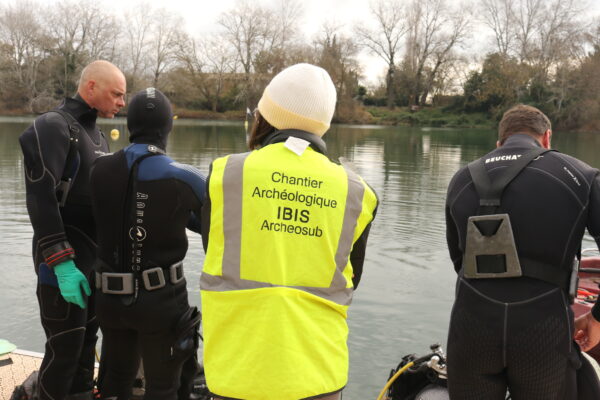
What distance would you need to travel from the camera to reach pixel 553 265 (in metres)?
2.34

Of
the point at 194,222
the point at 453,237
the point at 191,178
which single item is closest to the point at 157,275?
the point at 194,222

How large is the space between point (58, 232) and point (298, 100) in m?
1.57

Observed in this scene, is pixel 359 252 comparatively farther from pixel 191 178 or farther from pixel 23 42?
pixel 23 42

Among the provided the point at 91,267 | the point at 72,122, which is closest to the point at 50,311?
the point at 91,267

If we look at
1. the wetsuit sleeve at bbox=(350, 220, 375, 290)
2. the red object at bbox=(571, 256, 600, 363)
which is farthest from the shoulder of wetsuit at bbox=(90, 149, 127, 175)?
the red object at bbox=(571, 256, 600, 363)

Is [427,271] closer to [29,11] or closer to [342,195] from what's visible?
[342,195]

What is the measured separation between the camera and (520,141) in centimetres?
253

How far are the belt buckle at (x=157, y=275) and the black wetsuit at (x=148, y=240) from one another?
0.02 metres

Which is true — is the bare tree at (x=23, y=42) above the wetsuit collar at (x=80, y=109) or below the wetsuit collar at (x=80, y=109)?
above

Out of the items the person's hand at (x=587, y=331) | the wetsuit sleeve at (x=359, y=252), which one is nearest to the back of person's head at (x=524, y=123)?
the person's hand at (x=587, y=331)

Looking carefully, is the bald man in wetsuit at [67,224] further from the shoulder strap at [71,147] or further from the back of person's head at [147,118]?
the back of person's head at [147,118]

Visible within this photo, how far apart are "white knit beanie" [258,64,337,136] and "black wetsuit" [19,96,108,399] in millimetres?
1457

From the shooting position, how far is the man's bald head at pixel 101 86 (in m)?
3.11

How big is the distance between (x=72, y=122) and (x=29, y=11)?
188 feet
